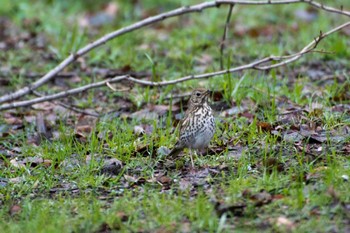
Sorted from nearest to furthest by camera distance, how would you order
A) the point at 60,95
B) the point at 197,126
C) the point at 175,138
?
1. the point at 197,126
2. the point at 175,138
3. the point at 60,95

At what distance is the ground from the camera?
5344mm

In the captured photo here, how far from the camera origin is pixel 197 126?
6.39 metres

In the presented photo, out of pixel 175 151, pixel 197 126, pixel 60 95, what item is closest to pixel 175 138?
pixel 175 151

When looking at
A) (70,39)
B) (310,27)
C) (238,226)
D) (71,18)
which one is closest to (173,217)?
(238,226)

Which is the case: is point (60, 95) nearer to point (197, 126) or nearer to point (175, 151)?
point (175, 151)

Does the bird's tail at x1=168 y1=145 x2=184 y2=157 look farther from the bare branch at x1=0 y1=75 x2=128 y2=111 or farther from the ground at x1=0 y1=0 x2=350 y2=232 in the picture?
the bare branch at x1=0 y1=75 x2=128 y2=111

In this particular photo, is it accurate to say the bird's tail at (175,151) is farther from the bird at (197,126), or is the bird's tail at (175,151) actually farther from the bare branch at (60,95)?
the bare branch at (60,95)

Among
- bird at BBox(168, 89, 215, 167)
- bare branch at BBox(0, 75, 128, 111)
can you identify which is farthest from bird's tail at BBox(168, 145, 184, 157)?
bare branch at BBox(0, 75, 128, 111)

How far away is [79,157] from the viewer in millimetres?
6746

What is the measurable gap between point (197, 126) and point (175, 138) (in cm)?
63

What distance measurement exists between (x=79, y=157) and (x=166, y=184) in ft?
3.29

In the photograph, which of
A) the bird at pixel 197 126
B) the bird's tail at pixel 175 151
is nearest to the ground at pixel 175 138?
the bird's tail at pixel 175 151

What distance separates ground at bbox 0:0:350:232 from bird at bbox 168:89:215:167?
17 centimetres

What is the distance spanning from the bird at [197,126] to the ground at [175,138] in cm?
17
